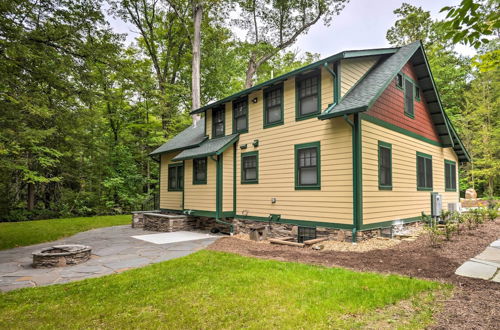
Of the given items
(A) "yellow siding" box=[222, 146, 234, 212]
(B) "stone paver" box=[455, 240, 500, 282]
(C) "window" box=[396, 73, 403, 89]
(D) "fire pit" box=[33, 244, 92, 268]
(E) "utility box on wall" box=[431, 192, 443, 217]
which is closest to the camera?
(B) "stone paver" box=[455, 240, 500, 282]

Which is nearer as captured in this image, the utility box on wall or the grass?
the grass

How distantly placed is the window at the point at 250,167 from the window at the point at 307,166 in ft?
5.91

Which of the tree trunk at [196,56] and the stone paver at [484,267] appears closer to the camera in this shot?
the stone paver at [484,267]

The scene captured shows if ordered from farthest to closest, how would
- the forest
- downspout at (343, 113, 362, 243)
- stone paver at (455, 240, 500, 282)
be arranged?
downspout at (343, 113, 362, 243), the forest, stone paver at (455, 240, 500, 282)

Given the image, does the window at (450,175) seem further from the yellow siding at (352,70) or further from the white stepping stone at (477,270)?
the white stepping stone at (477,270)

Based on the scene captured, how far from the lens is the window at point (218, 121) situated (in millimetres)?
12368

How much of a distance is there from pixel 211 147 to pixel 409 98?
7.22 metres

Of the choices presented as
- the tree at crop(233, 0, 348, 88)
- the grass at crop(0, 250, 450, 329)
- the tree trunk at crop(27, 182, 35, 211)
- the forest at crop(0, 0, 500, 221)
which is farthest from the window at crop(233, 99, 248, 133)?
the tree trunk at crop(27, 182, 35, 211)

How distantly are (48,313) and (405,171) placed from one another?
980cm

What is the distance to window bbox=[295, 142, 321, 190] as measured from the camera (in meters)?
8.52

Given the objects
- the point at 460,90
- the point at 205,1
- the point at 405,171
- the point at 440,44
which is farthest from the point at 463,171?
the point at 205,1

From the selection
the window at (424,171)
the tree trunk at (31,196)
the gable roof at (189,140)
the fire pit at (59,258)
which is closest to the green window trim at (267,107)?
the gable roof at (189,140)

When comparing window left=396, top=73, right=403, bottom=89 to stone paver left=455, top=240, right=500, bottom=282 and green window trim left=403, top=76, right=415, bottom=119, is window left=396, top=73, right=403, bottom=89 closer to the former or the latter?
green window trim left=403, top=76, right=415, bottom=119

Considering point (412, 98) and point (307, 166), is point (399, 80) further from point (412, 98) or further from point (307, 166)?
point (307, 166)
